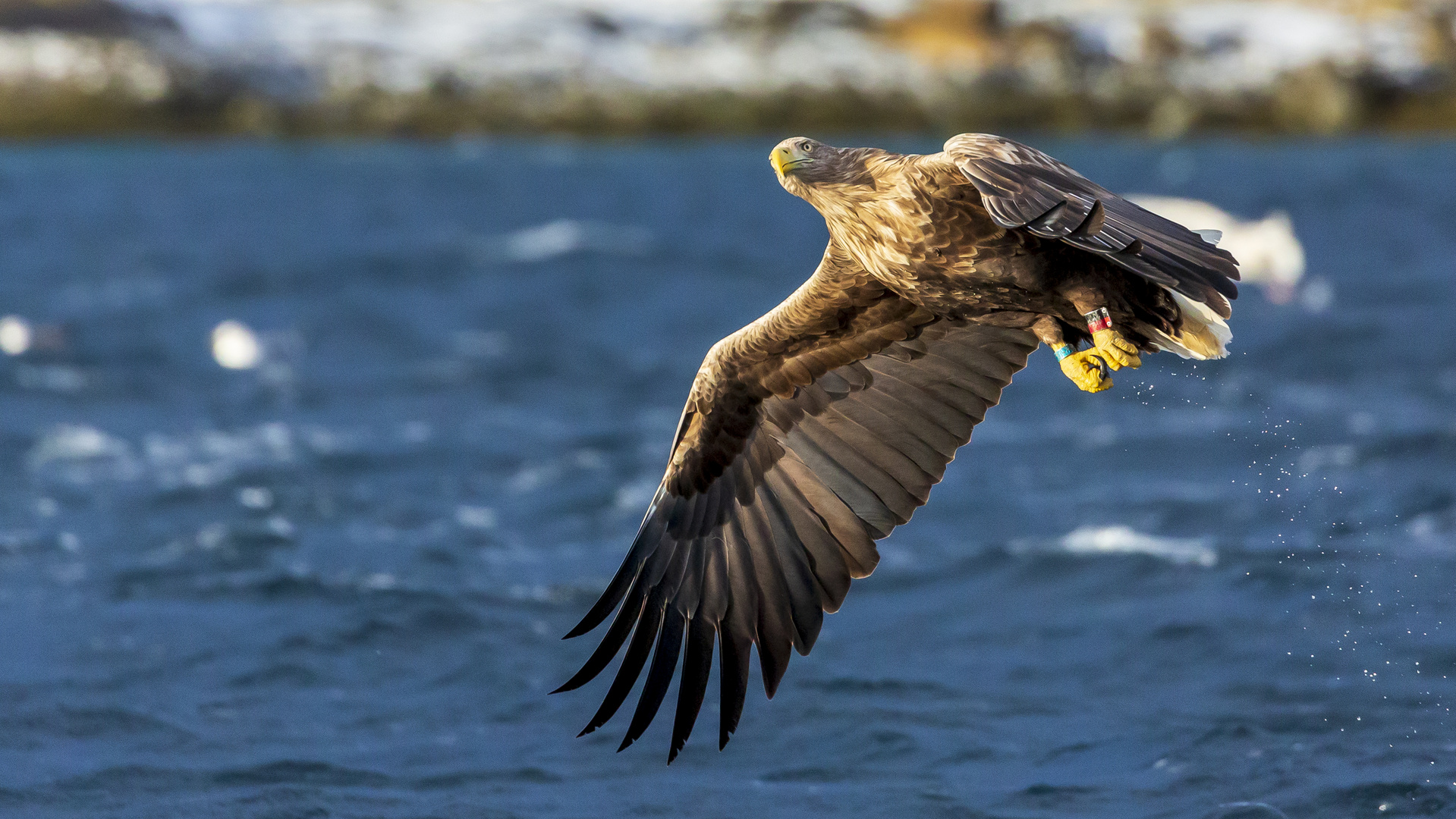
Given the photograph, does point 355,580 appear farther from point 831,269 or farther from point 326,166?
point 326,166

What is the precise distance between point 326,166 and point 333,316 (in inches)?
1242

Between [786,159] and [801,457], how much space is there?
4.27 ft

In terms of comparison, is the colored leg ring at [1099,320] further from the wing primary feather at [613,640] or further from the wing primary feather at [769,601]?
the wing primary feather at [613,640]

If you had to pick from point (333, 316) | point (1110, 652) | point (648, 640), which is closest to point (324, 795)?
point (648, 640)

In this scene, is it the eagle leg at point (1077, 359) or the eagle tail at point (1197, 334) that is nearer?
the eagle tail at point (1197, 334)

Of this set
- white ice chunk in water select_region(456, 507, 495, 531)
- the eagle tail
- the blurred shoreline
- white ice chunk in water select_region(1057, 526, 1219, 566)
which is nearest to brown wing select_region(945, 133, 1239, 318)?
the eagle tail

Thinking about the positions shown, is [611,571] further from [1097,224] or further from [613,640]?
[1097,224]

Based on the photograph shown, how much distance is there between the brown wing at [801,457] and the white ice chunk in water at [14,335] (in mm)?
13756

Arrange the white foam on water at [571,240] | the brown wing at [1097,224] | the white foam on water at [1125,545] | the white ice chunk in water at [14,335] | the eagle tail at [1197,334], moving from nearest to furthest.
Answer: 1. the brown wing at [1097,224]
2. the eagle tail at [1197,334]
3. the white foam on water at [1125,545]
4. the white ice chunk in water at [14,335]
5. the white foam on water at [571,240]

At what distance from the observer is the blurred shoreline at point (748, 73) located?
202ft

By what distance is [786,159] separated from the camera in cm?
634

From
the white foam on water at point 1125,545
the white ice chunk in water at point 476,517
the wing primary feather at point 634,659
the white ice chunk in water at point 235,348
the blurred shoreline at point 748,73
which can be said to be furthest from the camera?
the blurred shoreline at point 748,73

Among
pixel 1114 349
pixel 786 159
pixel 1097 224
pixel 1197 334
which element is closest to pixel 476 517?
pixel 786 159

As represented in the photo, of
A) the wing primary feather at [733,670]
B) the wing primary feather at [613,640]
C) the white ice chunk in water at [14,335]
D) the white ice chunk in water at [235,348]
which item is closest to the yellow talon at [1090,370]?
the wing primary feather at [733,670]
